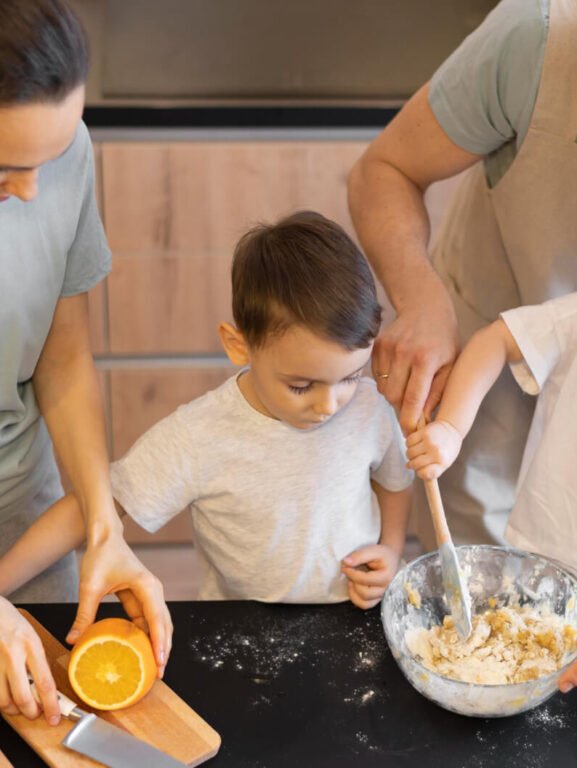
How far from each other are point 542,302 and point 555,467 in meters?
0.26

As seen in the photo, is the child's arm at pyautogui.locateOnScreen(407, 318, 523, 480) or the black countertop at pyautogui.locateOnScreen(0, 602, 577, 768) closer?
the black countertop at pyautogui.locateOnScreen(0, 602, 577, 768)

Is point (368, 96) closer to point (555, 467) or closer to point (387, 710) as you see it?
point (555, 467)

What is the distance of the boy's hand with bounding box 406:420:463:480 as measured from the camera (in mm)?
1190

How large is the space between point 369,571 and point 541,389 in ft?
1.08

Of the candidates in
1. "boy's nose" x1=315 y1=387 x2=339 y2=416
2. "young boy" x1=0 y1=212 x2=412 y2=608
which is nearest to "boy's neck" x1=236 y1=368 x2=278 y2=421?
"young boy" x1=0 y1=212 x2=412 y2=608

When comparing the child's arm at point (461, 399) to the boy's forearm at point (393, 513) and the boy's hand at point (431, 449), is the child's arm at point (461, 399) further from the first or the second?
the boy's forearm at point (393, 513)

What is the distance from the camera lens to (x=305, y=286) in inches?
45.6

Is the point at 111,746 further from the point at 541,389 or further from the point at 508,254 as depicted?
the point at 508,254

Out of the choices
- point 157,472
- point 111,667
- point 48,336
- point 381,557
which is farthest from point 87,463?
point 381,557

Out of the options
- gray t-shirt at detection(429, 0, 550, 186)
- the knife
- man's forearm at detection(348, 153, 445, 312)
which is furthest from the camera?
man's forearm at detection(348, 153, 445, 312)

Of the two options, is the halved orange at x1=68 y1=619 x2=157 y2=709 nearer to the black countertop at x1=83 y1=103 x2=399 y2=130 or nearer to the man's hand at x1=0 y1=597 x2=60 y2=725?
the man's hand at x1=0 y1=597 x2=60 y2=725

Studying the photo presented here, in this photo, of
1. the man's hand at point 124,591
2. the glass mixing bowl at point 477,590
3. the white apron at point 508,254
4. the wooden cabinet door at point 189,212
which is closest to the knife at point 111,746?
the man's hand at point 124,591

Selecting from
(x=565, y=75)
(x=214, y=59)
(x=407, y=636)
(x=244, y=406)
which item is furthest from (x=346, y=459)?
(x=214, y=59)

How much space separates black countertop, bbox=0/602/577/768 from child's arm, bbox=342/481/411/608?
0.03m
